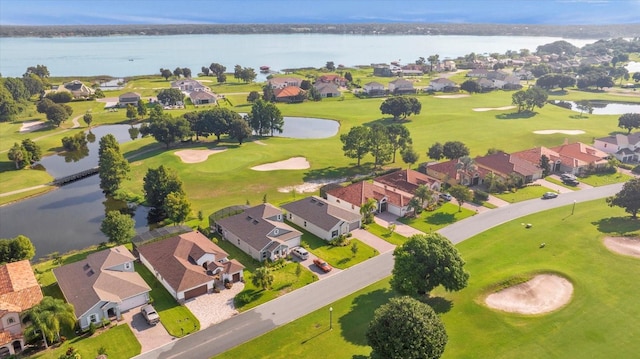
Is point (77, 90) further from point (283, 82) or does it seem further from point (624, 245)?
point (624, 245)

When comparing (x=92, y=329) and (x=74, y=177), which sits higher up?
(x=74, y=177)

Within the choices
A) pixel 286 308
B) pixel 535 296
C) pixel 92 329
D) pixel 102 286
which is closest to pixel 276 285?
pixel 286 308

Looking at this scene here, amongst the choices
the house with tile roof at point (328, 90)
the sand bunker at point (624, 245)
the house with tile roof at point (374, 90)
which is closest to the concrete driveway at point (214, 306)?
the sand bunker at point (624, 245)

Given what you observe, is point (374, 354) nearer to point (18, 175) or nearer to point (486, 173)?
point (486, 173)

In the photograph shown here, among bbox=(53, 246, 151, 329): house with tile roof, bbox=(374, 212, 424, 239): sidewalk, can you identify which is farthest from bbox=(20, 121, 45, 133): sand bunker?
bbox=(374, 212, 424, 239): sidewalk

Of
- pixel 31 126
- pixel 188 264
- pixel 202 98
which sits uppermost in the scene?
pixel 202 98

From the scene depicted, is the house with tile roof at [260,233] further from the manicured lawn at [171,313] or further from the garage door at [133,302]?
the garage door at [133,302]

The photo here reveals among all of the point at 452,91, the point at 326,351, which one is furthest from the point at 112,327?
the point at 452,91
